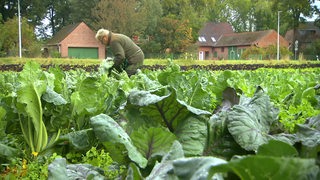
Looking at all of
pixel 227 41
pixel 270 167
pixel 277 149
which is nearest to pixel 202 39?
pixel 227 41

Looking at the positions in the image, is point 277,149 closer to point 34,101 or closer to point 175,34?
point 34,101

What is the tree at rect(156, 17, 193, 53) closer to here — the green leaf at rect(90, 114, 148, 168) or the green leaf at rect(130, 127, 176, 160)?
the green leaf at rect(90, 114, 148, 168)

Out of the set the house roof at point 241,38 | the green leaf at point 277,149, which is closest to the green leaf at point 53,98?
the green leaf at point 277,149

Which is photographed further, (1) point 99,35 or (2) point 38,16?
(2) point 38,16

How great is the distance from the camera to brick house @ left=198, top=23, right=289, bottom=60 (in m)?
64.5

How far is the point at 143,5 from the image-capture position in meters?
56.9

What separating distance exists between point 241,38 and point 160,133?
6844 centimetres

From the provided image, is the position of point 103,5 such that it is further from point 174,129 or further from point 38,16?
point 174,129

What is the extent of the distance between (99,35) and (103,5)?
4187 centimetres

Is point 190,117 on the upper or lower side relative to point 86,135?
upper

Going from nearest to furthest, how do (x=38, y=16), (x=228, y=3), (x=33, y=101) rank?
(x=33, y=101) → (x=38, y=16) → (x=228, y=3)

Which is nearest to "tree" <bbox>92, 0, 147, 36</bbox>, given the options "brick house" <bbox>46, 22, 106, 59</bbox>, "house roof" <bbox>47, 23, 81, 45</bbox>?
"brick house" <bbox>46, 22, 106, 59</bbox>

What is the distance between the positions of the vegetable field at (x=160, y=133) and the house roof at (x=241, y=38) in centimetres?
6333

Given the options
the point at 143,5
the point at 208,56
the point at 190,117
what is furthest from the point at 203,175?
the point at 208,56
